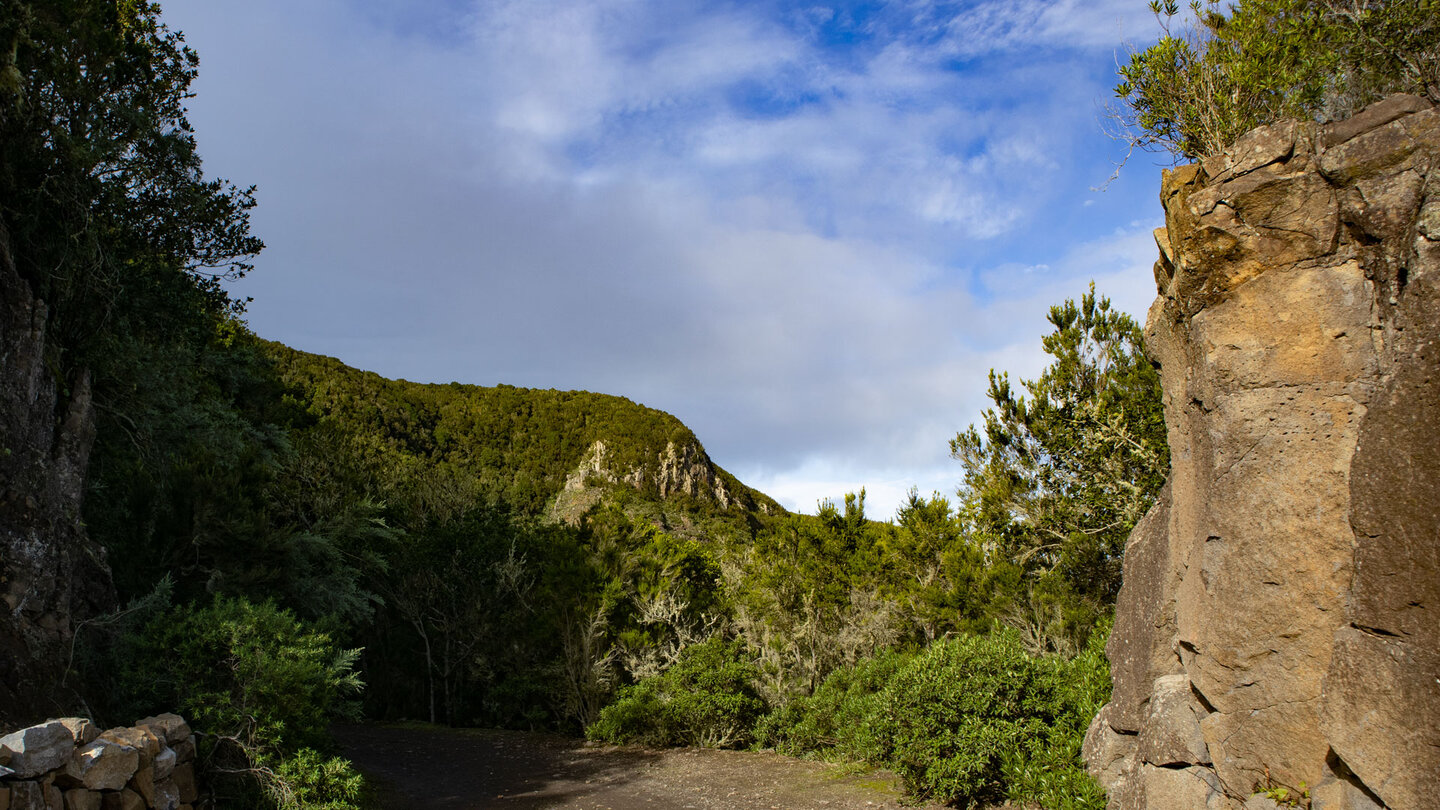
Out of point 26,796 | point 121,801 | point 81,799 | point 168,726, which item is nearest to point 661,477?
point 168,726

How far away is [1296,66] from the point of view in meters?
7.73

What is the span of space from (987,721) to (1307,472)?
4.56m

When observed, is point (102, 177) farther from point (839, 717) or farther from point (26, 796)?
point (839, 717)

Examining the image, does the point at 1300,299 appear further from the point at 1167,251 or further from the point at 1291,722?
the point at 1291,722

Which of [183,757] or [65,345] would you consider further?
[65,345]

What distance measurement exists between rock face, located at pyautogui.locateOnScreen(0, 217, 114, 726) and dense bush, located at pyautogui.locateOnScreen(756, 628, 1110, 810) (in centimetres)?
840

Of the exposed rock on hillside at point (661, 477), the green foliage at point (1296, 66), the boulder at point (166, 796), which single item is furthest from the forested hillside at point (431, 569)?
the exposed rock on hillside at point (661, 477)

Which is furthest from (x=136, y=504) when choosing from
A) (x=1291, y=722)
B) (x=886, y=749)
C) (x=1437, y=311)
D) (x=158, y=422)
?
(x=1437, y=311)

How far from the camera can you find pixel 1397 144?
4.67m

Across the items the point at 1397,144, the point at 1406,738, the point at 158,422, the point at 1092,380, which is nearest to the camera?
the point at 1406,738

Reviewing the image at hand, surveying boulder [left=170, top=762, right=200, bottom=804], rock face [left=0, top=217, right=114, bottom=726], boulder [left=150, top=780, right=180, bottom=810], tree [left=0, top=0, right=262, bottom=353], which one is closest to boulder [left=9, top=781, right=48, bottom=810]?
boulder [left=150, top=780, right=180, bottom=810]

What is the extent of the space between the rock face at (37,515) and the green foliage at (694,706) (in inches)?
314

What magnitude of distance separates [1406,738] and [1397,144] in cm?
341

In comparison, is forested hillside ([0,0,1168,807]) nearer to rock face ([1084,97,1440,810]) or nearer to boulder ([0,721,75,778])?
boulder ([0,721,75,778])
